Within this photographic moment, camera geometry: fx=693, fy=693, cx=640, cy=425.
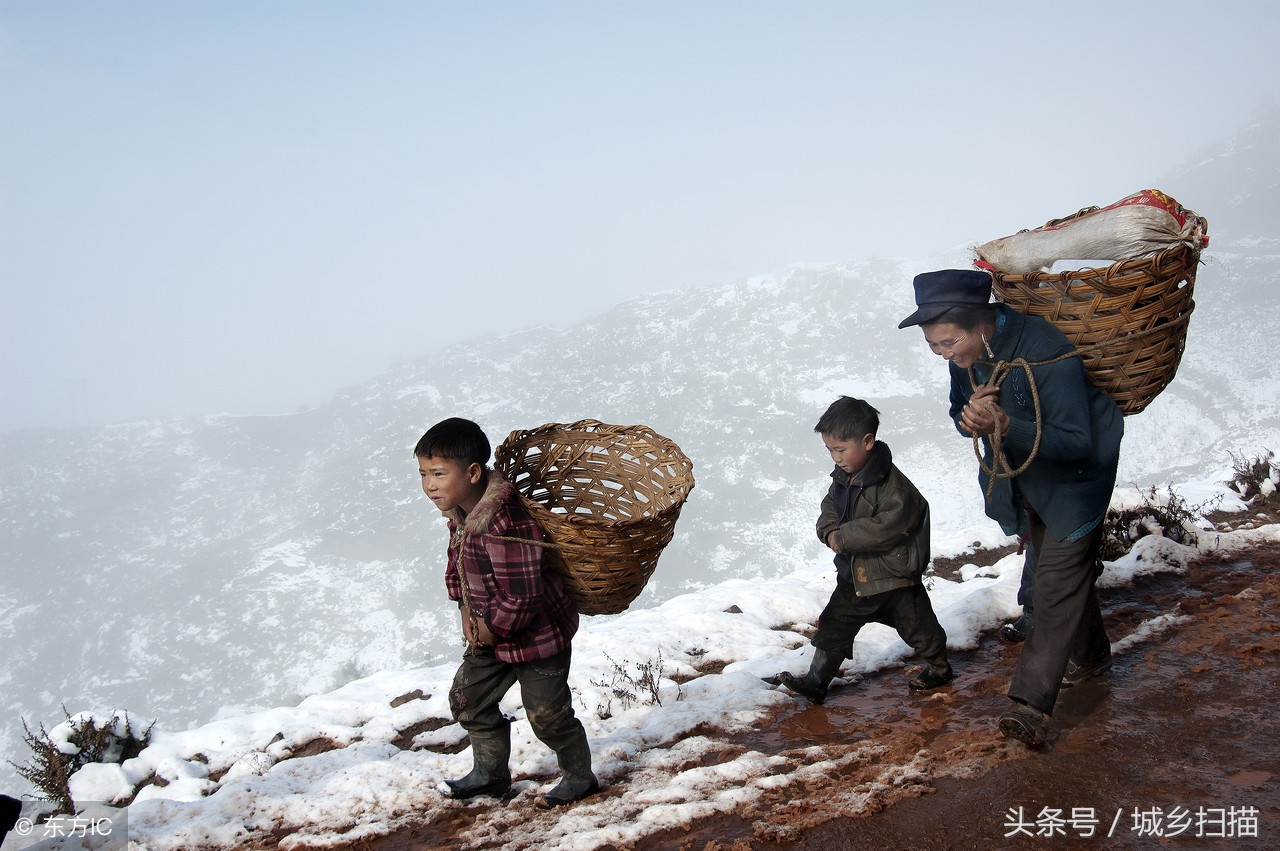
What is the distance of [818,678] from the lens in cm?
380

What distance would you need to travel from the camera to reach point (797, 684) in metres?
3.81

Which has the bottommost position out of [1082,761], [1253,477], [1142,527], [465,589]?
[1253,477]

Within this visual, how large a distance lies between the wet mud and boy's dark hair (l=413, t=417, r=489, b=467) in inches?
57.7

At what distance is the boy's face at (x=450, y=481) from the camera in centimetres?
271

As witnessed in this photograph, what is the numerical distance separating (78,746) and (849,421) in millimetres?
5599

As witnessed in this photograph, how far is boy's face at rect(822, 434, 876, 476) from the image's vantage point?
3.26m

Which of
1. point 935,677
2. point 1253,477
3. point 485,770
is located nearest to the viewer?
point 485,770

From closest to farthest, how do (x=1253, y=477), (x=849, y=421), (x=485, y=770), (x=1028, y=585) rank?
(x=485, y=770) < (x=849, y=421) < (x=1028, y=585) < (x=1253, y=477)

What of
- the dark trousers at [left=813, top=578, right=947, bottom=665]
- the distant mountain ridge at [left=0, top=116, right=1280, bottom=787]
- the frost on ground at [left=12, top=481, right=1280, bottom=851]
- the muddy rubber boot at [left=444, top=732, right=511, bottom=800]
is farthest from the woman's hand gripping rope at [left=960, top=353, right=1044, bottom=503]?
the distant mountain ridge at [left=0, top=116, right=1280, bottom=787]

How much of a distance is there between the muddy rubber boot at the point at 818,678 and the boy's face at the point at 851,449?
1137 millimetres

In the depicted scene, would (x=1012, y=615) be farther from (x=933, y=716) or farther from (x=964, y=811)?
(x=964, y=811)

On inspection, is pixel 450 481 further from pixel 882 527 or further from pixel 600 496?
pixel 882 527

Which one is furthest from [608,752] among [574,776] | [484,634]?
[484,634]

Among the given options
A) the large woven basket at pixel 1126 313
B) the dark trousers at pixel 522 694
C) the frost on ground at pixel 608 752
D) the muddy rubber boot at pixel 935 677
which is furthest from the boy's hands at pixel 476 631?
the large woven basket at pixel 1126 313
